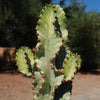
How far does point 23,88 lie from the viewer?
8.05 meters

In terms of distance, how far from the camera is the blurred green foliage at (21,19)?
11.9 metres

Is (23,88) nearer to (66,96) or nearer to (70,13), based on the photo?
(66,96)

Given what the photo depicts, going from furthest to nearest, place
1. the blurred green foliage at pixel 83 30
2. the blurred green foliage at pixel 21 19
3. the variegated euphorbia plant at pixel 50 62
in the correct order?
the blurred green foliage at pixel 83 30
the blurred green foliage at pixel 21 19
the variegated euphorbia plant at pixel 50 62

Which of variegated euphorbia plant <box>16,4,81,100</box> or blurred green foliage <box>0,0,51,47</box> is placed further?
blurred green foliage <box>0,0,51,47</box>

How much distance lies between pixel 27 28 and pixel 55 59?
9.51 m

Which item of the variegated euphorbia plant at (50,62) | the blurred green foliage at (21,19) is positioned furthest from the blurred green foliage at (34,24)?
the variegated euphorbia plant at (50,62)

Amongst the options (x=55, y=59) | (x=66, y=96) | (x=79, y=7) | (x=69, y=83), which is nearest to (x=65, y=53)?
(x=55, y=59)

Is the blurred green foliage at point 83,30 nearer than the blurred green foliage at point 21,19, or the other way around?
the blurred green foliage at point 21,19

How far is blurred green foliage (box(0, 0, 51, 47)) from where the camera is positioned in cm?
1186

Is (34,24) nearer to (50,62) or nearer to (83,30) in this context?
(83,30)

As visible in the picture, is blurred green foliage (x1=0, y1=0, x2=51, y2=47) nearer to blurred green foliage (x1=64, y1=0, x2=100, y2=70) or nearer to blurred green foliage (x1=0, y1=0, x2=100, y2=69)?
blurred green foliage (x1=0, y1=0, x2=100, y2=69)

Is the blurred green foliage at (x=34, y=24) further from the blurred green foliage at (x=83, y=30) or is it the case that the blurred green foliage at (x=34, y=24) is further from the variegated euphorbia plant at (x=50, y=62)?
the variegated euphorbia plant at (x=50, y=62)

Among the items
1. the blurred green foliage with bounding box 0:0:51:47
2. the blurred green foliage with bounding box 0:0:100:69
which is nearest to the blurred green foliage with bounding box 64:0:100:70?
the blurred green foliage with bounding box 0:0:100:69

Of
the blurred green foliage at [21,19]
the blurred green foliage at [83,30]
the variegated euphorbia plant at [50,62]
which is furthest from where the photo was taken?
the blurred green foliage at [83,30]
